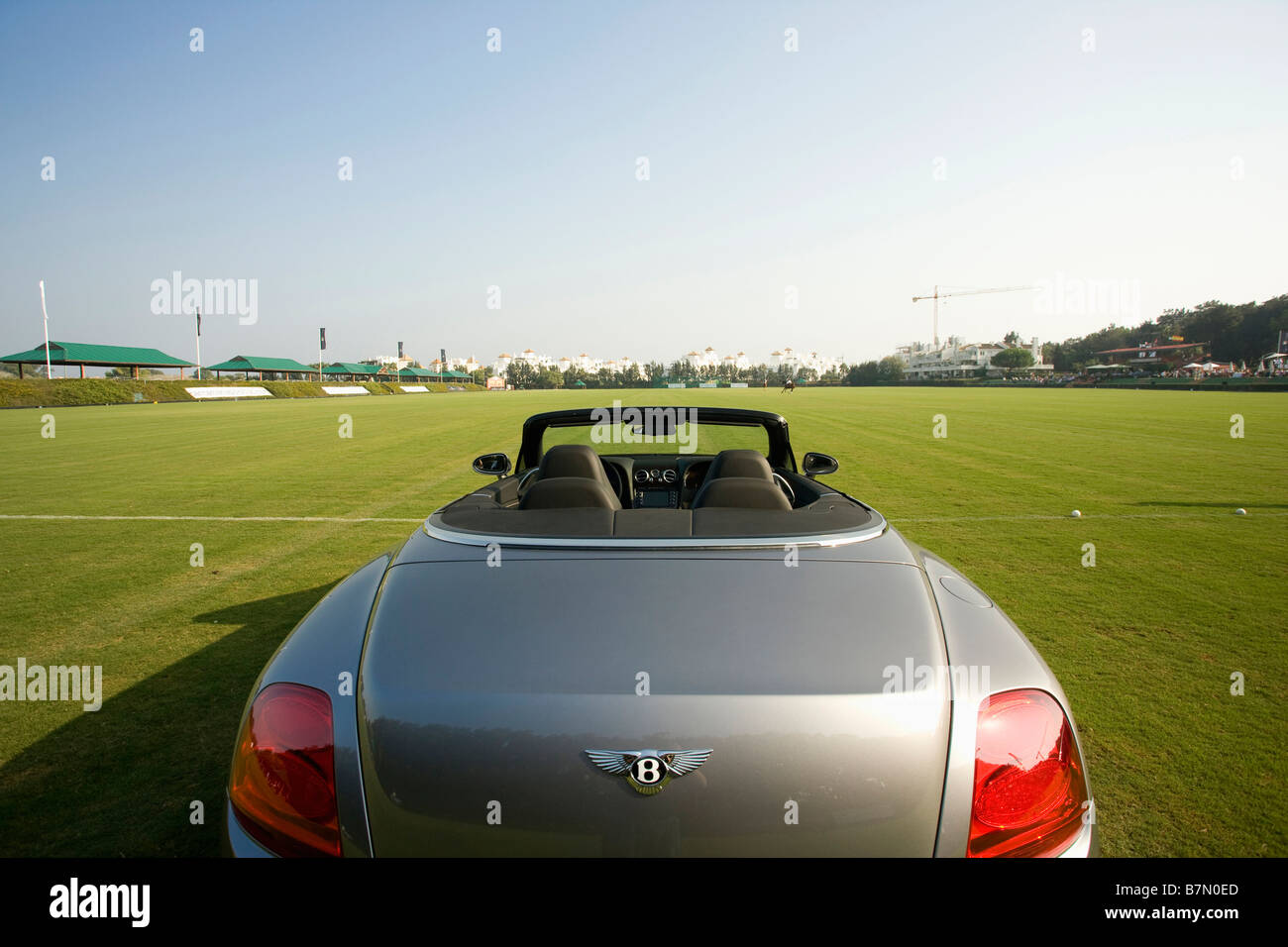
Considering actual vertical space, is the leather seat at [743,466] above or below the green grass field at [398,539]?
above

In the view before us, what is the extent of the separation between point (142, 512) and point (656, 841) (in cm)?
1045

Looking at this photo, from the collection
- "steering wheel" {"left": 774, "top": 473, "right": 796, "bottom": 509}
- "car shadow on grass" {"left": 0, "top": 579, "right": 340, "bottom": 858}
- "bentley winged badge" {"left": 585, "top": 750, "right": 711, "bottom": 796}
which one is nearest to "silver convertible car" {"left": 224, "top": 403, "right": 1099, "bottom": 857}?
"bentley winged badge" {"left": 585, "top": 750, "right": 711, "bottom": 796}

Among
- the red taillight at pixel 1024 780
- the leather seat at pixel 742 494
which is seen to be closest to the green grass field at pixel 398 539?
the red taillight at pixel 1024 780

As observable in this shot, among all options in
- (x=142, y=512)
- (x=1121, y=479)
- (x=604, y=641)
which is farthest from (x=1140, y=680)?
(x=142, y=512)

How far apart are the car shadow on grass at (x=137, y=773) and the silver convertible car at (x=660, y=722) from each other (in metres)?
1.47

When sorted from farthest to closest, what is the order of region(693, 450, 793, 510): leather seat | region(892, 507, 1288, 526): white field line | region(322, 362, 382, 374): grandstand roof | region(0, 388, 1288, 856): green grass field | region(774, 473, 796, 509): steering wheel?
1. region(322, 362, 382, 374): grandstand roof
2. region(892, 507, 1288, 526): white field line
3. region(774, 473, 796, 509): steering wheel
4. region(0, 388, 1288, 856): green grass field
5. region(693, 450, 793, 510): leather seat

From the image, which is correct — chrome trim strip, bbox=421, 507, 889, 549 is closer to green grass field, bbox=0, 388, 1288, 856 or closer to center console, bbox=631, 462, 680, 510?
green grass field, bbox=0, 388, 1288, 856

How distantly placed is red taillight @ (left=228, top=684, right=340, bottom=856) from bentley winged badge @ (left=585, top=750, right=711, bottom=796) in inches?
23.0

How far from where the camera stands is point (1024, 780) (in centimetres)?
147

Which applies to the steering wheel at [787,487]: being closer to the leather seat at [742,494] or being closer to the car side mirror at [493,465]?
the leather seat at [742,494]

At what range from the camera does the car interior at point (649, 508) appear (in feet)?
6.82

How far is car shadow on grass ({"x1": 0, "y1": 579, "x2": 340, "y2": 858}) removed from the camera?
258 centimetres
